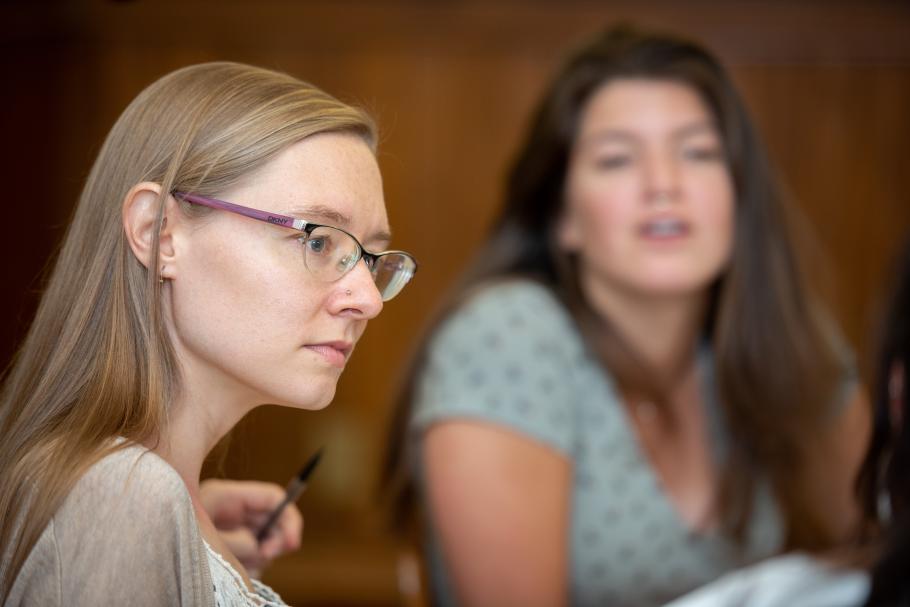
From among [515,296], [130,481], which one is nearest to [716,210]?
[515,296]

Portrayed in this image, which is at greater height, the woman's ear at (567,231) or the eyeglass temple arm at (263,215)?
the eyeglass temple arm at (263,215)

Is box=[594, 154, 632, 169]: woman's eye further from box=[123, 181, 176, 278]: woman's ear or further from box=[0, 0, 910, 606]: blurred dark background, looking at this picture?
box=[0, 0, 910, 606]: blurred dark background

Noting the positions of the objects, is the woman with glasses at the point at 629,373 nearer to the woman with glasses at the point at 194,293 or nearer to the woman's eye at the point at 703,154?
the woman's eye at the point at 703,154

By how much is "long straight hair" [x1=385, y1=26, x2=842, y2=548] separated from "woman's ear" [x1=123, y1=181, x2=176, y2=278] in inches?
38.2

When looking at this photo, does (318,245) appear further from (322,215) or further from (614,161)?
(614,161)

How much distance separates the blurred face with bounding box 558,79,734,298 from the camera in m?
1.52

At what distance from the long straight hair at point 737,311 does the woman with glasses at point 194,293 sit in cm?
95

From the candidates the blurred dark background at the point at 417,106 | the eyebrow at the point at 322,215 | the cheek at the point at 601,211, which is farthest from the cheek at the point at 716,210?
the blurred dark background at the point at 417,106

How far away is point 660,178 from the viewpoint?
1501 mm

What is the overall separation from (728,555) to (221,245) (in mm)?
1192

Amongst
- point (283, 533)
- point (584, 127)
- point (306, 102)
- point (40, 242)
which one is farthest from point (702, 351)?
point (40, 242)

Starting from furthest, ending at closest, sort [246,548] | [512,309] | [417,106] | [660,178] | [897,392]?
[417,106]
[512,309]
[660,178]
[897,392]
[246,548]

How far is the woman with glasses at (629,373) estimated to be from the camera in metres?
1.47

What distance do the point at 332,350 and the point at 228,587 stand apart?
0.17 meters
